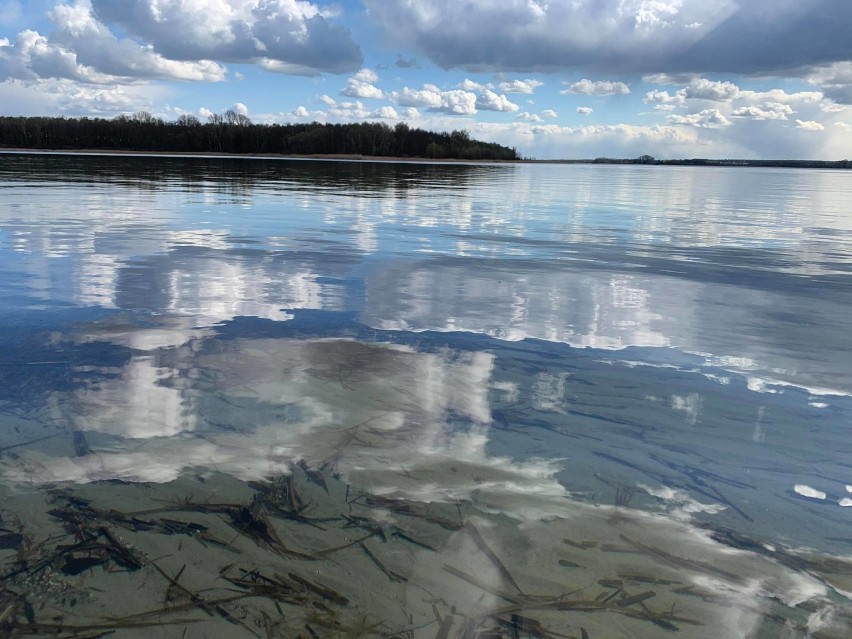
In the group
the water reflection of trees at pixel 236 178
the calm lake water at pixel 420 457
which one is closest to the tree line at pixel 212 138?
the water reflection of trees at pixel 236 178

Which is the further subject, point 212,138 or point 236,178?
point 212,138

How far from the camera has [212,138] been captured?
168 m

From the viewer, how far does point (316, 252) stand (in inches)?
539

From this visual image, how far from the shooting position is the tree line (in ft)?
530

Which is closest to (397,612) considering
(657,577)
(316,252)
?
(657,577)

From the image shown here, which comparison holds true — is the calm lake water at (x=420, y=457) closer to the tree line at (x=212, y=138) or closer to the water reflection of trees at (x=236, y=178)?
the water reflection of trees at (x=236, y=178)

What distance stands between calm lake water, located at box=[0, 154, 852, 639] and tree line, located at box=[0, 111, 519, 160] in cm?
15924

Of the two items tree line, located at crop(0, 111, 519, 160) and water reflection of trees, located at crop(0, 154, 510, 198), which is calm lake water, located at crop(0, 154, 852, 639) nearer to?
water reflection of trees, located at crop(0, 154, 510, 198)

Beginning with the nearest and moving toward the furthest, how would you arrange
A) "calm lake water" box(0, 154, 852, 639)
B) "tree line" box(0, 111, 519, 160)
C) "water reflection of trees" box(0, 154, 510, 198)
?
"calm lake water" box(0, 154, 852, 639) < "water reflection of trees" box(0, 154, 510, 198) < "tree line" box(0, 111, 519, 160)

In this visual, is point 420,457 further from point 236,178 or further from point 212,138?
point 212,138

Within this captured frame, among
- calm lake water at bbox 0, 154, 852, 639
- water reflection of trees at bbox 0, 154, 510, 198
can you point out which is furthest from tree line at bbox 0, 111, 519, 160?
calm lake water at bbox 0, 154, 852, 639

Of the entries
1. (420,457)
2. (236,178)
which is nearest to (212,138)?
(236,178)

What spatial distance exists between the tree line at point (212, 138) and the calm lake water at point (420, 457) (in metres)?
159

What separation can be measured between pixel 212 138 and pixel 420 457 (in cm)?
17907
